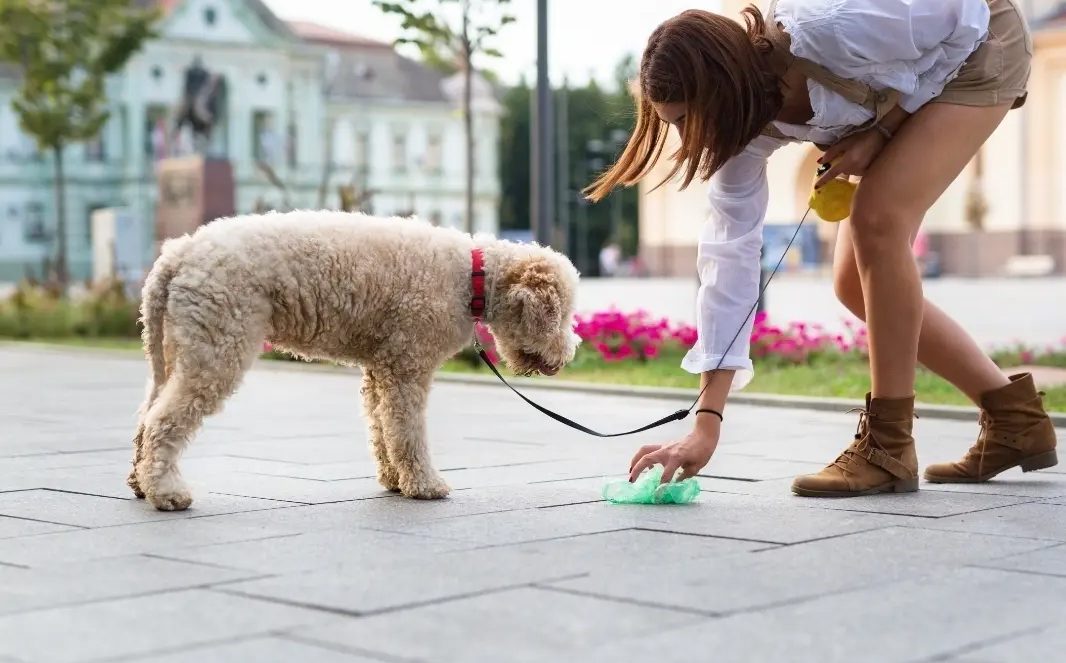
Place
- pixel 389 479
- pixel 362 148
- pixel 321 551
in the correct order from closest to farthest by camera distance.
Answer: pixel 321 551, pixel 389 479, pixel 362 148

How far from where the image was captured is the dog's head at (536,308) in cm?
537

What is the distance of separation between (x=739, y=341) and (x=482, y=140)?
75635 mm

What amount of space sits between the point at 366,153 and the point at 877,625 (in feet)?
251

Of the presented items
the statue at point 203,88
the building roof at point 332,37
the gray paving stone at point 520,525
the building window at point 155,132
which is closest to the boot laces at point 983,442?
the gray paving stone at point 520,525

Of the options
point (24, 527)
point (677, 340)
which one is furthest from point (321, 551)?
point (677, 340)

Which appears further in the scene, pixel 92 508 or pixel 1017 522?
pixel 92 508

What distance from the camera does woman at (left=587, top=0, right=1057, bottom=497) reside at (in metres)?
4.71

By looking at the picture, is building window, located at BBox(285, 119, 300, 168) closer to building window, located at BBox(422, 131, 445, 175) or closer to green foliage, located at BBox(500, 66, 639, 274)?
building window, located at BBox(422, 131, 445, 175)

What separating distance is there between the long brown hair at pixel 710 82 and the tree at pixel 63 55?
2203 cm

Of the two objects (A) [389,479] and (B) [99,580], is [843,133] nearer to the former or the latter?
(A) [389,479]

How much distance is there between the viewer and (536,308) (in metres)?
5.34

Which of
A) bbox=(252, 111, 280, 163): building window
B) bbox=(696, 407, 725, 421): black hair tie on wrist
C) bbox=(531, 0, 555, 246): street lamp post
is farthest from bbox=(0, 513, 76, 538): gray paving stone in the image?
bbox=(252, 111, 280, 163): building window

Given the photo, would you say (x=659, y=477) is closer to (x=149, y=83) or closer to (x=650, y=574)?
(x=650, y=574)

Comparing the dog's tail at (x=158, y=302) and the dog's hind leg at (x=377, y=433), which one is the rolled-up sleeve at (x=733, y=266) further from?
A: the dog's tail at (x=158, y=302)
